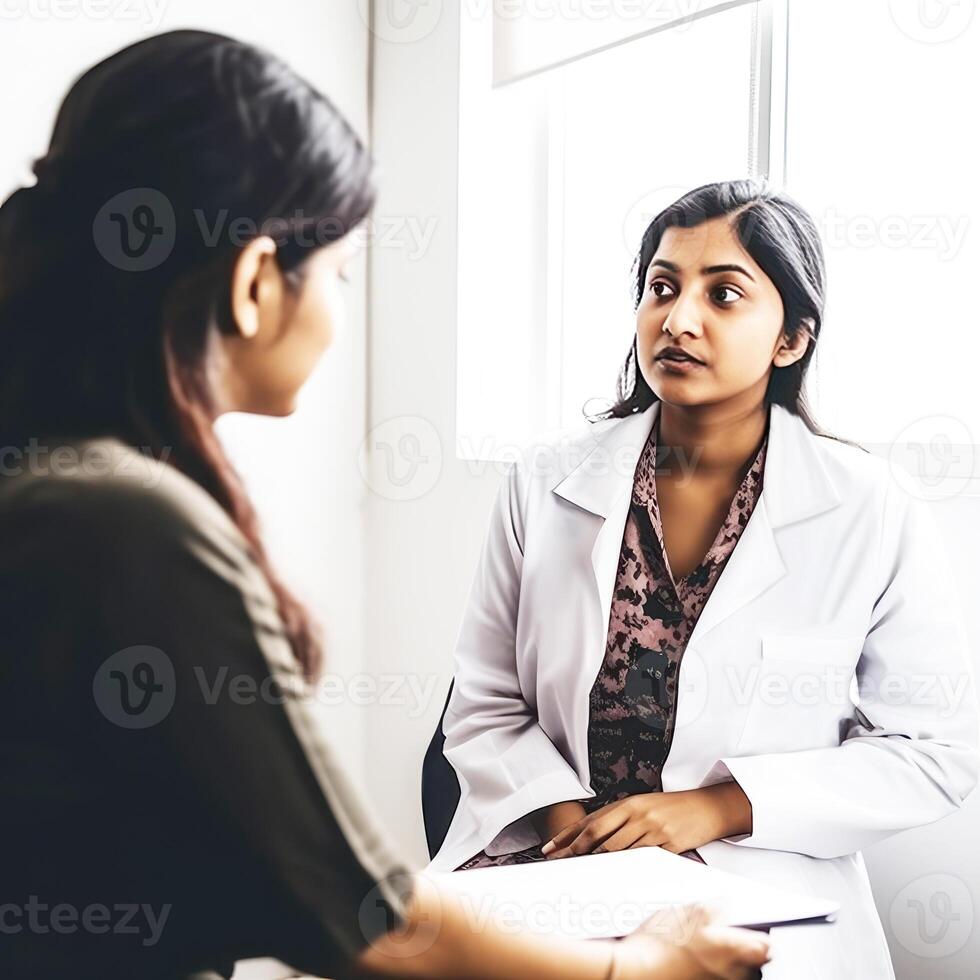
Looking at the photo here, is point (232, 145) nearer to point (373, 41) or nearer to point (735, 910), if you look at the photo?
point (735, 910)

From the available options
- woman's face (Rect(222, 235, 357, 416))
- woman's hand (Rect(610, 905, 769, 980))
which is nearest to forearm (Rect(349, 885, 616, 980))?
woman's hand (Rect(610, 905, 769, 980))

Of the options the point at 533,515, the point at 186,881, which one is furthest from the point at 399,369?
the point at 186,881

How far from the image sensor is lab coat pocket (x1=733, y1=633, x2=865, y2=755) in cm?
125

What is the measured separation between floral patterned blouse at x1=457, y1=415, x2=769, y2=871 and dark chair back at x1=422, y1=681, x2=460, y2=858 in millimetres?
250

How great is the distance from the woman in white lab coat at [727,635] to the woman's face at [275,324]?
0.72 metres

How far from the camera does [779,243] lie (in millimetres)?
1312

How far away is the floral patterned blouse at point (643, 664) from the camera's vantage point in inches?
51.4

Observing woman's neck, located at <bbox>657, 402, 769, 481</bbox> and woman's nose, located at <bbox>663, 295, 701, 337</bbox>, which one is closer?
woman's nose, located at <bbox>663, 295, 701, 337</bbox>

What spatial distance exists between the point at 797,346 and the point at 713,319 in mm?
130

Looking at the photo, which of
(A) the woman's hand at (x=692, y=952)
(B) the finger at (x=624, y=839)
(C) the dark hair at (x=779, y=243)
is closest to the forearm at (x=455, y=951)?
(A) the woman's hand at (x=692, y=952)

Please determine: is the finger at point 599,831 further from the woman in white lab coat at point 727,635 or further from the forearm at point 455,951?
the forearm at point 455,951

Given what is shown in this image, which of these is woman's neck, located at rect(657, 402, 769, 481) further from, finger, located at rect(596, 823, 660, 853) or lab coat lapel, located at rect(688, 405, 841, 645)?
finger, located at rect(596, 823, 660, 853)

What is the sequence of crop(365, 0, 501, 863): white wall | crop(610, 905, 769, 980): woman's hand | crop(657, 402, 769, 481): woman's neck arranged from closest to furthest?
crop(610, 905, 769, 980): woman's hand → crop(657, 402, 769, 481): woman's neck → crop(365, 0, 501, 863): white wall

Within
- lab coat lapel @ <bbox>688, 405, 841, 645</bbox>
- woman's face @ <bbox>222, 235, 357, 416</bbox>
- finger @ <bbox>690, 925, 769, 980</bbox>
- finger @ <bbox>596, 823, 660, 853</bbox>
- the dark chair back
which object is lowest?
the dark chair back
